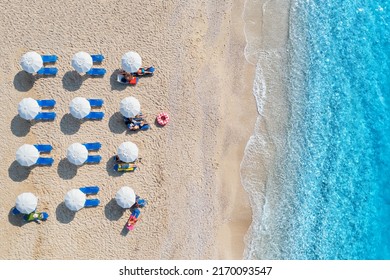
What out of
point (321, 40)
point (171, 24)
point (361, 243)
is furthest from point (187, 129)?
point (361, 243)

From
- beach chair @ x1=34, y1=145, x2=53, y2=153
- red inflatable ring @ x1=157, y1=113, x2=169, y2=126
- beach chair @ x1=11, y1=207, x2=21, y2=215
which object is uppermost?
red inflatable ring @ x1=157, y1=113, x2=169, y2=126

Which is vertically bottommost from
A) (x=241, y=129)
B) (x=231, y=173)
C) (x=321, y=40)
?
(x=231, y=173)

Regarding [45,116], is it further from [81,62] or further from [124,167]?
[124,167]

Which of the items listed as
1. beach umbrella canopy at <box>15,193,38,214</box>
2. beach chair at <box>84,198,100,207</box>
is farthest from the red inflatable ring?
beach umbrella canopy at <box>15,193,38,214</box>

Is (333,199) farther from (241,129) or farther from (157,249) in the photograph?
(157,249)

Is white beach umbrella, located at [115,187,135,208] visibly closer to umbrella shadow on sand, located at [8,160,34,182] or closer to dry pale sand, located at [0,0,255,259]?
dry pale sand, located at [0,0,255,259]

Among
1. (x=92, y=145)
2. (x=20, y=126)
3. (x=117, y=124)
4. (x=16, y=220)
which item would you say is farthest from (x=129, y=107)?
(x=16, y=220)
